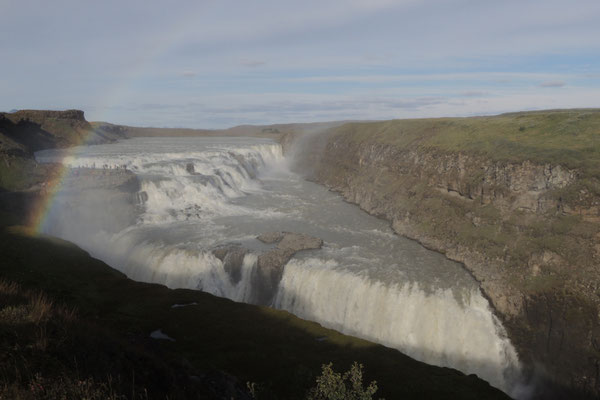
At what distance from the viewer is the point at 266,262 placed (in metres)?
31.2

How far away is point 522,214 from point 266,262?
74.6 ft

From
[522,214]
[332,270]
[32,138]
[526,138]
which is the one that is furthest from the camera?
[32,138]

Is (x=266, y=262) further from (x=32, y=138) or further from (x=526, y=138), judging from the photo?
(x=32, y=138)

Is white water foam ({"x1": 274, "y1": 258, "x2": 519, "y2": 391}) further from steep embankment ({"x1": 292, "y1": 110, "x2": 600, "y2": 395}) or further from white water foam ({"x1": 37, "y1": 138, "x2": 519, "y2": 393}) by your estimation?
steep embankment ({"x1": 292, "y1": 110, "x2": 600, "y2": 395})

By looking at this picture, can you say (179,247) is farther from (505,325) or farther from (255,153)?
(255,153)

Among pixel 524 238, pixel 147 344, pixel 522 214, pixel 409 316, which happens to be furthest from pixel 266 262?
pixel 522 214

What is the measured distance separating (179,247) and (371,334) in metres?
18.4

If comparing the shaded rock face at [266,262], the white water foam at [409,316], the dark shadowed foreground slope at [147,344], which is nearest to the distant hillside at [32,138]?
the dark shadowed foreground slope at [147,344]

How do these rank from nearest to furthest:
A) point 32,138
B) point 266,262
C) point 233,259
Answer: point 266,262, point 233,259, point 32,138

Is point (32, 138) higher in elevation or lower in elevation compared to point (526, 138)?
higher

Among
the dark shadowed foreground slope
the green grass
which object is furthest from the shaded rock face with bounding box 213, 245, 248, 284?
the green grass

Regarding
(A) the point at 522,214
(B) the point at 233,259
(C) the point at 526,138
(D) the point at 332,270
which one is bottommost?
(D) the point at 332,270

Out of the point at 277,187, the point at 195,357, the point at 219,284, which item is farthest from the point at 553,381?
the point at 277,187

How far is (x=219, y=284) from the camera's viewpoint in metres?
31.4
